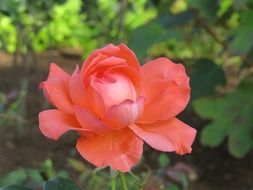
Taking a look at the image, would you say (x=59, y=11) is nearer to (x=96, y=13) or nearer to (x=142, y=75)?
(x=96, y=13)

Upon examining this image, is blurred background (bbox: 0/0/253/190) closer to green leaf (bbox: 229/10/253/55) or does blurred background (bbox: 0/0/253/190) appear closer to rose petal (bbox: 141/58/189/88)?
green leaf (bbox: 229/10/253/55)

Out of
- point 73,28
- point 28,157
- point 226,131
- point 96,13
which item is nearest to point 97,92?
point 226,131

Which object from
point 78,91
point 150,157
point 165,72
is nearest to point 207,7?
point 150,157

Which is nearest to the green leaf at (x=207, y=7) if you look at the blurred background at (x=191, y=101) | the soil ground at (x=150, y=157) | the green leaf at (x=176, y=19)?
the blurred background at (x=191, y=101)

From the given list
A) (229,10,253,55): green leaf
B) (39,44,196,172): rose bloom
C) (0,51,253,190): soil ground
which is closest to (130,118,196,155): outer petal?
(39,44,196,172): rose bloom

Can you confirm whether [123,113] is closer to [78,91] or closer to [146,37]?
[78,91]

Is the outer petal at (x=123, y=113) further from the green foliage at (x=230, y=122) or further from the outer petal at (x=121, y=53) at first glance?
the green foliage at (x=230, y=122)

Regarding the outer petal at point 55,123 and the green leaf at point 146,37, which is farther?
the green leaf at point 146,37
